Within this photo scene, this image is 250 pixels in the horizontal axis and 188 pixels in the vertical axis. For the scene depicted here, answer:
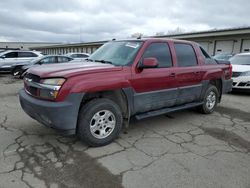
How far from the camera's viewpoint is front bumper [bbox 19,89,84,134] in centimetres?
332

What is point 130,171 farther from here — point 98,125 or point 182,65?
point 182,65

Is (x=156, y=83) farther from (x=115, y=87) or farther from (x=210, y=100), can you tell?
(x=210, y=100)

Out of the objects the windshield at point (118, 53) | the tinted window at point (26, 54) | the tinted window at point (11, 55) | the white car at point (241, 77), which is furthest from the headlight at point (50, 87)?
the tinted window at point (26, 54)

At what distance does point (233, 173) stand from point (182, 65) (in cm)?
255

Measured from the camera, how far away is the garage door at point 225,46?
24.8 m

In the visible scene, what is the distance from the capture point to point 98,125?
12.5 feet

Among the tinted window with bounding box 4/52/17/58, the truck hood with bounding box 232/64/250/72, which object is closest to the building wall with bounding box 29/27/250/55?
the truck hood with bounding box 232/64/250/72

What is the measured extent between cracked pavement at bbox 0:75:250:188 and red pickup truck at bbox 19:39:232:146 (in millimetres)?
421

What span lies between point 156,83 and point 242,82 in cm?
578

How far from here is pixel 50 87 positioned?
11.1 ft

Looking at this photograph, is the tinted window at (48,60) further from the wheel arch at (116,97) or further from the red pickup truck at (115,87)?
the wheel arch at (116,97)

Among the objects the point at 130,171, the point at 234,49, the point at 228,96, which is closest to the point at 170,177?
the point at 130,171

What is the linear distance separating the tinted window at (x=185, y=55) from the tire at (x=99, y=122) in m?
1.96

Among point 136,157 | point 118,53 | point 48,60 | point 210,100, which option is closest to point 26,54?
point 48,60
